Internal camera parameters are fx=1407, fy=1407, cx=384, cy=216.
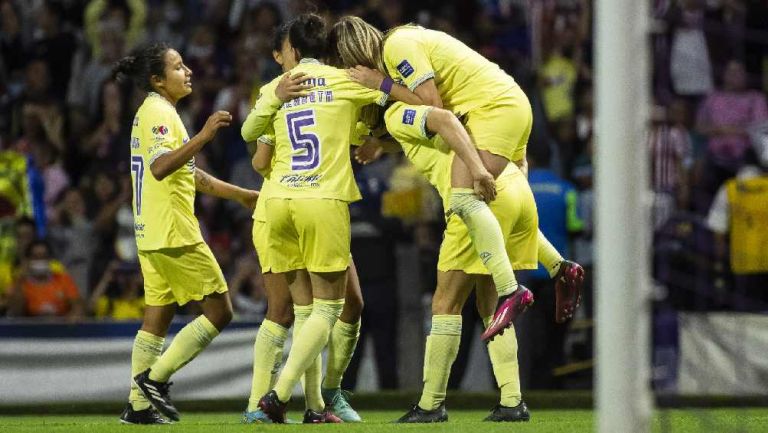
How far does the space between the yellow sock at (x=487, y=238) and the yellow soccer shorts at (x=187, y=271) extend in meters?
1.57

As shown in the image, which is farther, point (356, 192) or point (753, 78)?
point (753, 78)

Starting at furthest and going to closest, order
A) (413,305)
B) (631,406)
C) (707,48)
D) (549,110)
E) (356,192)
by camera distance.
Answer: (549,110), (413,305), (707,48), (356,192), (631,406)

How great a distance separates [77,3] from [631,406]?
38.5 ft

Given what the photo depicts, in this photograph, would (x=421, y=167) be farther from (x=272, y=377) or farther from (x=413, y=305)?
(x=413, y=305)

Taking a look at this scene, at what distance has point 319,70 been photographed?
7.00m

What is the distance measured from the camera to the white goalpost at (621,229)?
4441mm

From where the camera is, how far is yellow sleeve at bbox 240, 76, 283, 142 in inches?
277

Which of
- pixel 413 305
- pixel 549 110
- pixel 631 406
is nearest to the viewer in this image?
pixel 631 406

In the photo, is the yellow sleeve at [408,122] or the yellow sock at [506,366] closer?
the yellow sleeve at [408,122]

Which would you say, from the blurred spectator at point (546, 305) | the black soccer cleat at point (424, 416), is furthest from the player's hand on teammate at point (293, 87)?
the blurred spectator at point (546, 305)

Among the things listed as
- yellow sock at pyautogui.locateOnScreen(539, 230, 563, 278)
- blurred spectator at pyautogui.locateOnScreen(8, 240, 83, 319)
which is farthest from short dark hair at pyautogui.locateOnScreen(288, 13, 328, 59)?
blurred spectator at pyautogui.locateOnScreen(8, 240, 83, 319)

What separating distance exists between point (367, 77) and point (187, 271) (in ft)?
4.87

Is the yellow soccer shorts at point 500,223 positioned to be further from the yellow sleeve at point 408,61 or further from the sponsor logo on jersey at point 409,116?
the yellow sleeve at point 408,61

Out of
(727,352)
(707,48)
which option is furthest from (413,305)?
(707,48)
